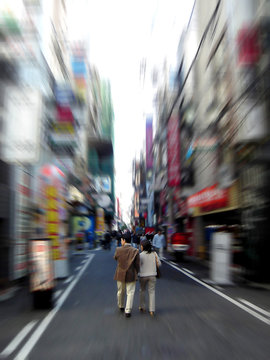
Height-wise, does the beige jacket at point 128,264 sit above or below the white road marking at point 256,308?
above

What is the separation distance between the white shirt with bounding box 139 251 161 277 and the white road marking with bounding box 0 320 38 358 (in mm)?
2086

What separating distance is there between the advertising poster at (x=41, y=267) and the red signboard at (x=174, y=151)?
17.5 m

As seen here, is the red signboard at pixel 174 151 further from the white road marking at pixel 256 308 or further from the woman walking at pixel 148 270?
the woman walking at pixel 148 270

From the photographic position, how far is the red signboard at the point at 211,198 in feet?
51.3

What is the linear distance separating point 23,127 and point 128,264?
4639 millimetres

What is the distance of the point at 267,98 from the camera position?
1234 centimetres

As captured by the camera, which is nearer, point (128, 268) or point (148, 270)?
point (128, 268)

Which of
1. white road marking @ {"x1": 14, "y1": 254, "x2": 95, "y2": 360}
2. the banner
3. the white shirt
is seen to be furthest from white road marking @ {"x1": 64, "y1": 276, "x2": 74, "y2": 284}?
the banner

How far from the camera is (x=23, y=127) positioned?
894 cm

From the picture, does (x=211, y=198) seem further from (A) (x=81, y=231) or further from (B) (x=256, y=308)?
(A) (x=81, y=231)

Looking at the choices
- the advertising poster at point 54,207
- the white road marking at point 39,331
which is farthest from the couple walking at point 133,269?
the advertising poster at point 54,207

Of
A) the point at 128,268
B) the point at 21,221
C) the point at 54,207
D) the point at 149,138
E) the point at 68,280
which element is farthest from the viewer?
the point at 149,138

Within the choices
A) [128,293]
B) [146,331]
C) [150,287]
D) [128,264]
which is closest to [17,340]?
[146,331]

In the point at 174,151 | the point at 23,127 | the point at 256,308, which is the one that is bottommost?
the point at 256,308
